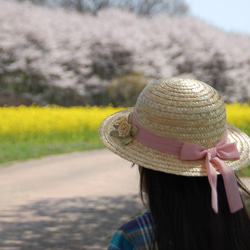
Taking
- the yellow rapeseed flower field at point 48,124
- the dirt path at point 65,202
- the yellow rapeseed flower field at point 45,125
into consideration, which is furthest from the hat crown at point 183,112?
the yellow rapeseed flower field at point 45,125

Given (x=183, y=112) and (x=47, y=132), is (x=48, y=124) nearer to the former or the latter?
(x=47, y=132)

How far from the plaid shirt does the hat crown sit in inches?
14.1

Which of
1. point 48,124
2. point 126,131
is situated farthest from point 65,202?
point 48,124

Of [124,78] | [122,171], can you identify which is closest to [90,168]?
[122,171]

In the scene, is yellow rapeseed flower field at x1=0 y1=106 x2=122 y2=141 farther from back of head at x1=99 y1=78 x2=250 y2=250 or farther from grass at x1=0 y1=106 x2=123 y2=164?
back of head at x1=99 y1=78 x2=250 y2=250

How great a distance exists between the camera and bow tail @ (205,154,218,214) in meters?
1.47

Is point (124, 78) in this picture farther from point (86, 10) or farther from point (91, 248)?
point (91, 248)

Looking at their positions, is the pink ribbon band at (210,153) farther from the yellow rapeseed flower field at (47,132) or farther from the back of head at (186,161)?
the yellow rapeseed flower field at (47,132)

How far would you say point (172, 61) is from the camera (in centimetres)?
2431

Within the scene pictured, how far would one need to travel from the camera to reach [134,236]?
5.14 ft

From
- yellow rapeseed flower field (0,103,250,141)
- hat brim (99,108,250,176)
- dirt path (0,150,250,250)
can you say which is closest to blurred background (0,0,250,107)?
yellow rapeseed flower field (0,103,250,141)

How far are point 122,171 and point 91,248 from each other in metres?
4.13

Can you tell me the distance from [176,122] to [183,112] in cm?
5

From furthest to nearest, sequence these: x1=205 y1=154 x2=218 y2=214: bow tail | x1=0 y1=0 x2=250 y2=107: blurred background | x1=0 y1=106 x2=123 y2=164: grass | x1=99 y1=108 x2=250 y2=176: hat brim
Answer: x1=0 y1=0 x2=250 y2=107: blurred background → x1=0 y1=106 x2=123 y2=164: grass → x1=99 y1=108 x2=250 y2=176: hat brim → x1=205 y1=154 x2=218 y2=214: bow tail
